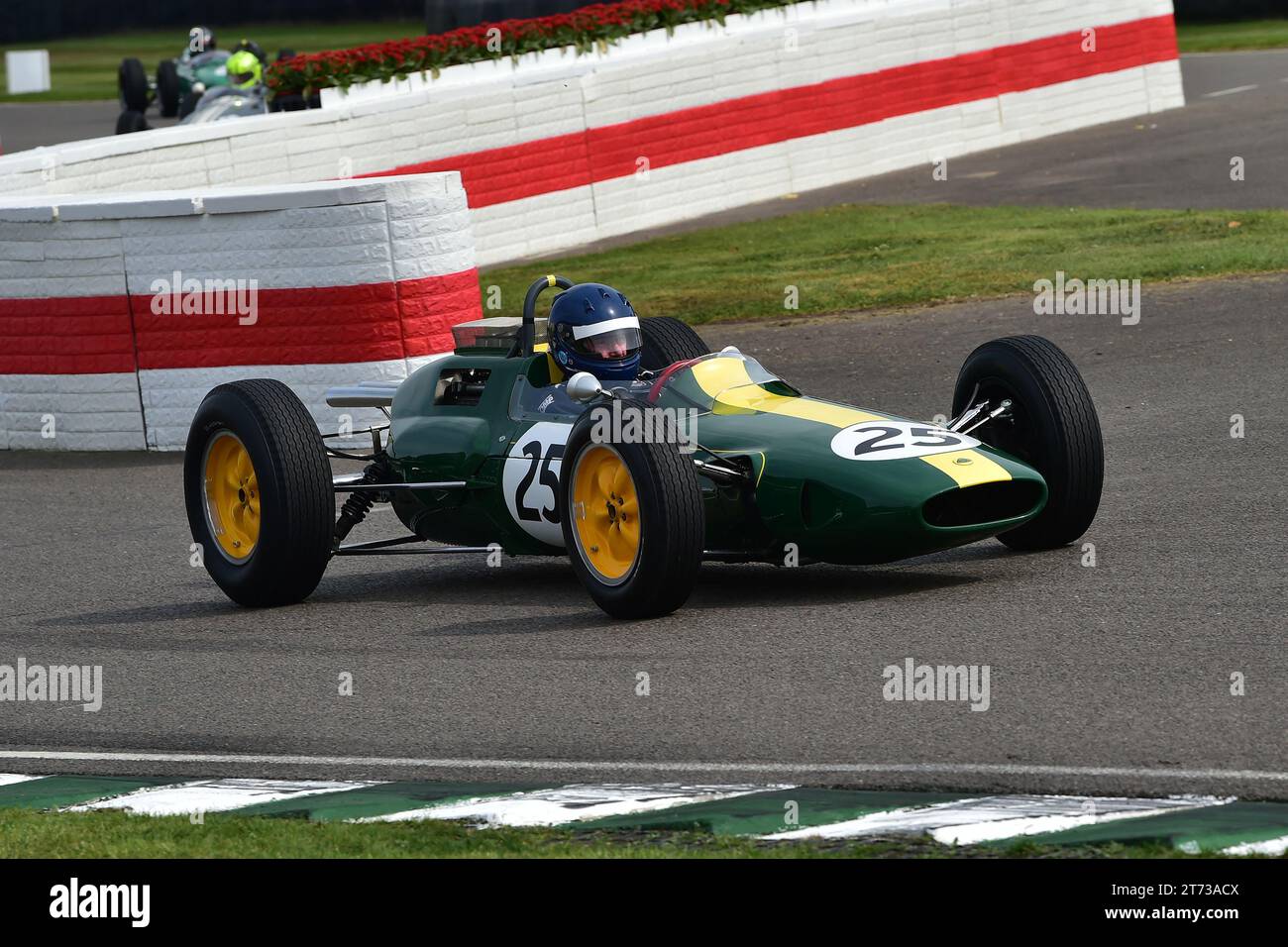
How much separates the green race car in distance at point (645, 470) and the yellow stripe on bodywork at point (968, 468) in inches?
0.4

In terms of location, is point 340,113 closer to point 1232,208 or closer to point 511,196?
point 511,196

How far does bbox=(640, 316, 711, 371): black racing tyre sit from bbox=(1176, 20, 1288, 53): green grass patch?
2461 cm

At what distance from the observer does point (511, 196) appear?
20156 mm

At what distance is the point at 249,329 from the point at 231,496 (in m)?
4.06

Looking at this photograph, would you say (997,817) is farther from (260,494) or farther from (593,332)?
(260,494)

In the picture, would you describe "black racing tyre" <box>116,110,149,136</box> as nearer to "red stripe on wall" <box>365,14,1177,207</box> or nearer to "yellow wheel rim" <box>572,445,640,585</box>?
"red stripe on wall" <box>365,14,1177,207</box>

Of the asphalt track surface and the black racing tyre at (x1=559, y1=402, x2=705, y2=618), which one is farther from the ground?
the black racing tyre at (x1=559, y1=402, x2=705, y2=618)

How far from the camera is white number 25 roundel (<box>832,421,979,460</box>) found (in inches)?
336

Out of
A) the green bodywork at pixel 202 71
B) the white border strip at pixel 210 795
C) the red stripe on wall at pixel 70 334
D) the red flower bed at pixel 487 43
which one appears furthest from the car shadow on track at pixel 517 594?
the green bodywork at pixel 202 71

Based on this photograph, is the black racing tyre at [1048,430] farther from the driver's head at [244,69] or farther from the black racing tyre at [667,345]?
the driver's head at [244,69]

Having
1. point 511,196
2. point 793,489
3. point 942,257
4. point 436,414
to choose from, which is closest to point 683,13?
point 511,196

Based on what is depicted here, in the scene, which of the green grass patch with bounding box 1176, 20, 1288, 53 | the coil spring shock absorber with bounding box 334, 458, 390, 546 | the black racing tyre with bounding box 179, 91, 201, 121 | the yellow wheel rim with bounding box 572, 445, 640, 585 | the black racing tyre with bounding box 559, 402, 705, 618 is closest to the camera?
the black racing tyre with bounding box 559, 402, 705, 618

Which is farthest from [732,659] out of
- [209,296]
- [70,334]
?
[70,334]

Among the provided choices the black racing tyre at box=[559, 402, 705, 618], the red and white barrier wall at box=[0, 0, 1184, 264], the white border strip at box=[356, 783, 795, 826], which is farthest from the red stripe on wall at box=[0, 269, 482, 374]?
the white border strip at box=[356, 783, 795, 826]
